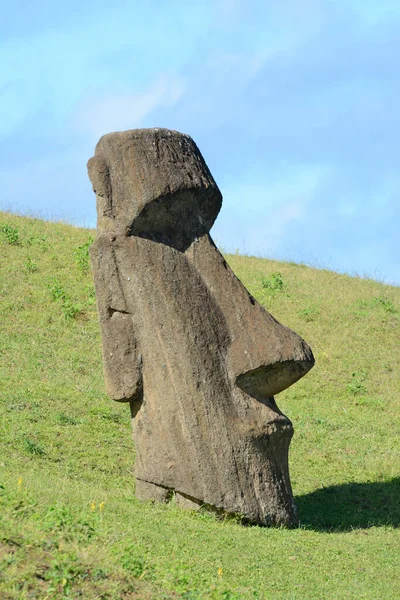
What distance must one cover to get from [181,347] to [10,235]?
1078cm

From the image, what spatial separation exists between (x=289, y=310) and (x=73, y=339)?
13.9 ft

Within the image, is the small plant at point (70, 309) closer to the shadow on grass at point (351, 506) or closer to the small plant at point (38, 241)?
the small plant at point (38, 241)

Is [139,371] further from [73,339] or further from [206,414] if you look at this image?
[73,339]

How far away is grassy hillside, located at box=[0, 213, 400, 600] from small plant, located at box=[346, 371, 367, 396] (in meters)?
0.04

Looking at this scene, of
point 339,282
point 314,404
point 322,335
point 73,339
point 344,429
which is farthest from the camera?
point 339,282

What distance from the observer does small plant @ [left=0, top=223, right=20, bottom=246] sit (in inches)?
742

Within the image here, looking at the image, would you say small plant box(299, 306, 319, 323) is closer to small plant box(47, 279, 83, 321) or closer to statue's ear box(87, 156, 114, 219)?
small plant box(47, 279, 83, 321)

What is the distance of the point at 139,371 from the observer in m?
9.05

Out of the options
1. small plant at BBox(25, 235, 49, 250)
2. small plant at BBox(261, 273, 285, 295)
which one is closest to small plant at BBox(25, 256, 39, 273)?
small plant at BBox(25, 235, 49, 250)

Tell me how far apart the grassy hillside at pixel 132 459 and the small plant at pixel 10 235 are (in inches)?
1.9

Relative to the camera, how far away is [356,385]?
1506 cm

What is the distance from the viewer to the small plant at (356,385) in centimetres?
1498

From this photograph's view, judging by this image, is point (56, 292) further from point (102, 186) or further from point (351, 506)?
point (102, 186)

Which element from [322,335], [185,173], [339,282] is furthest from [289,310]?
[185,173]
